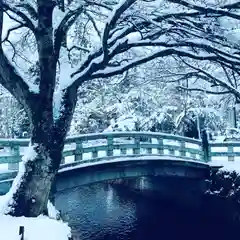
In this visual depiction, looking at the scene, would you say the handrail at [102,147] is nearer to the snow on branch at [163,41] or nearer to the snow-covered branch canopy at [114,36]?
the snow-covered branch canopy at [114,36]

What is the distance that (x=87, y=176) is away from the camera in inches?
436

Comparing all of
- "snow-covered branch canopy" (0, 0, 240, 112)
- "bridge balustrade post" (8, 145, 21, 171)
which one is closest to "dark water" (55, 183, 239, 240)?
"bridge balustrade post" (8, 145, 21, 171)

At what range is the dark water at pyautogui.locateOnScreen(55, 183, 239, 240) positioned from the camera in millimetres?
10953

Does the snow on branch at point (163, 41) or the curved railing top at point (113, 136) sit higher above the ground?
the snow on branch at point (163, 41)

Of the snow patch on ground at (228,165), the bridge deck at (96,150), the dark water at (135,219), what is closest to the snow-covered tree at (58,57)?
the bridge deck at (96,150)

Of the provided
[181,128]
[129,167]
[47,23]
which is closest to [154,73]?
[129,167]

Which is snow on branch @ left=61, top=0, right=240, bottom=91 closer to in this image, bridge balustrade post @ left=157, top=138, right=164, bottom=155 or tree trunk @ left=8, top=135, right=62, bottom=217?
tree trunk @ left=8, top=135, right=62, bottom=217

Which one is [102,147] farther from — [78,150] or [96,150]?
[78,150]

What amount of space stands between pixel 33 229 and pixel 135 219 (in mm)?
7275

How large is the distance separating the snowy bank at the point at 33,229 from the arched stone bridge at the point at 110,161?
2.62m

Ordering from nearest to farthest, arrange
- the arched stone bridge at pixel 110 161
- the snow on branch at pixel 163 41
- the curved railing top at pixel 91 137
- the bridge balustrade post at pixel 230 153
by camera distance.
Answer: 1. the snow on branch at pixel 163 41
2. the curved railing top at pixel 91 137
3. the arched stone bridge at pixel 110 161
4. the bridge balustrade post at pixel 230 153

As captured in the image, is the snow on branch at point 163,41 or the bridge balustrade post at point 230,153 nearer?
the snow on branch at point 163,41

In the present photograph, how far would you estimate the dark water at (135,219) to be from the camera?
11.0m

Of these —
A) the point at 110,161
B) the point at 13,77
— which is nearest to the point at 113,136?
the point at 110,161
